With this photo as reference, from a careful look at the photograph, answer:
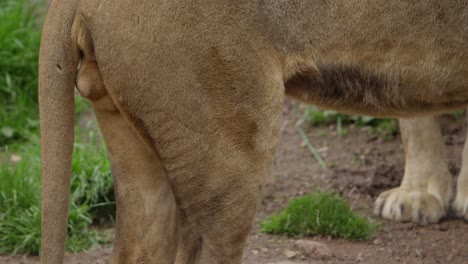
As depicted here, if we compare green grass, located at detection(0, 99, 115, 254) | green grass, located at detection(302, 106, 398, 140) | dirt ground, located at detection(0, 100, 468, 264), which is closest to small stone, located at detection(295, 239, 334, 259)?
dirt ground, located at detection(0, 100, 468, 264)

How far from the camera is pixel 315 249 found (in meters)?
5.76

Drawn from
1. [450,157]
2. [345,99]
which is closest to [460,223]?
[450,157]

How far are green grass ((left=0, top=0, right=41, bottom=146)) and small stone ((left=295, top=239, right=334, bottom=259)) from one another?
2.36m

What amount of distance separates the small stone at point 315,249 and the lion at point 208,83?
1.38 meters

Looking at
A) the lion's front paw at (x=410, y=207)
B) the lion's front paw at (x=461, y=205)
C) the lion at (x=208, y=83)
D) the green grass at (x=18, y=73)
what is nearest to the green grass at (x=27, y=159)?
the green grass at (x=18, y=73)

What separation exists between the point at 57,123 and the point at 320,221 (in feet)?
7.40

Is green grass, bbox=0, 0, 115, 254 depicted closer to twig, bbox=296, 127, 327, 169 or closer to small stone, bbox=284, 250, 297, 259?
small stone, bbox=284, 250, 297, 259

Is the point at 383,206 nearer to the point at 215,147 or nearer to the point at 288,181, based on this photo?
the point at 288,181

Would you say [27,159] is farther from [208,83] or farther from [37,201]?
[208,83]

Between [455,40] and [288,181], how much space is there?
8.44 ft

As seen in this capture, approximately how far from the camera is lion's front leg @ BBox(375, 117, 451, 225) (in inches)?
244

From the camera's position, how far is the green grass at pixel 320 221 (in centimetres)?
597

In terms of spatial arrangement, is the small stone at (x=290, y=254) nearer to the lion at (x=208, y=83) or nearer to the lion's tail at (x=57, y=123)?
the lion at (x=208, y=83)

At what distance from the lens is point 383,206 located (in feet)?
20.6
